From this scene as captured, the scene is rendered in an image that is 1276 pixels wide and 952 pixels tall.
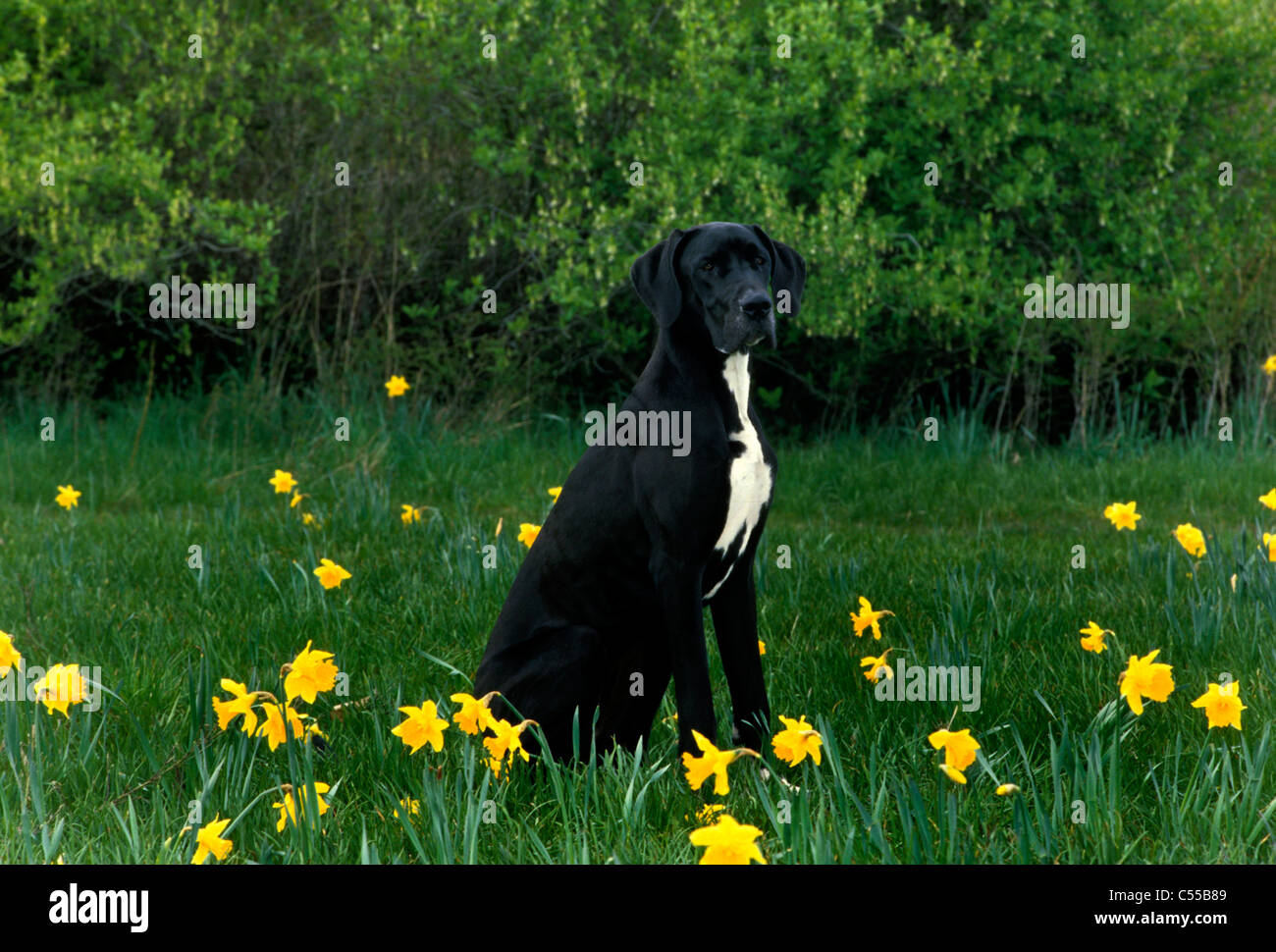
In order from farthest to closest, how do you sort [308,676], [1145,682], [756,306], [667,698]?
[667,698]
[756,306]
[1145,682]
[308,676]

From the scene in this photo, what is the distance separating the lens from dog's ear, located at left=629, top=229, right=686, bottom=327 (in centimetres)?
282

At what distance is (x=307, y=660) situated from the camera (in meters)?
2.36

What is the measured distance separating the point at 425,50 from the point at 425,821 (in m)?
6.46

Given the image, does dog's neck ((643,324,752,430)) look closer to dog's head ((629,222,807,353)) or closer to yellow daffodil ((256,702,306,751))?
dog's head ((629,222,807,353))

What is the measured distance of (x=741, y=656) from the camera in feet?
9.44

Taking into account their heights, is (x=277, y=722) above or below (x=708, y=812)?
above

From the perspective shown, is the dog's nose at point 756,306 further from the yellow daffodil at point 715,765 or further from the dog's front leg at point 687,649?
the yellow daffodil at point 715,765

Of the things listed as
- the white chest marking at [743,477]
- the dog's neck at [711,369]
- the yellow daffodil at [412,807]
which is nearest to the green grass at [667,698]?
the yellow daffodil at [412,807]

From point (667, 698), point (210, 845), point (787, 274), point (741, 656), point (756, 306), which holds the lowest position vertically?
point (667, 698)

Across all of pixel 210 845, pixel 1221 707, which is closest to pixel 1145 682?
pixel 1221 707

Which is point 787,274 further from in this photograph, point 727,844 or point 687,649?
point 727,844

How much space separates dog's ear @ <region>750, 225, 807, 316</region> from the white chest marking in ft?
0.97

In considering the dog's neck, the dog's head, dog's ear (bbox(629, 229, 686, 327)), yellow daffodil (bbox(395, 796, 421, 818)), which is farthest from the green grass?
dog's ear (bbox(629, 229, 686, 327))

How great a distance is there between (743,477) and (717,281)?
47 centimetres
